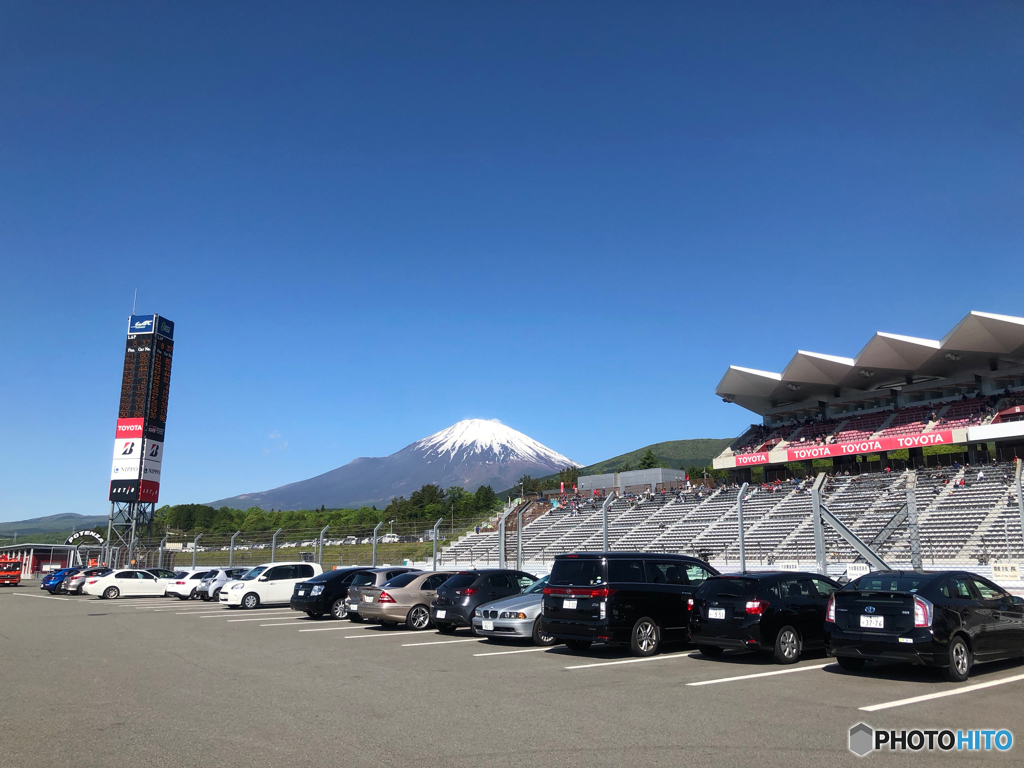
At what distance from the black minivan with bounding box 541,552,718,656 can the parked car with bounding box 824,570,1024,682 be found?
10.0 feet

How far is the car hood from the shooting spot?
14.1 m

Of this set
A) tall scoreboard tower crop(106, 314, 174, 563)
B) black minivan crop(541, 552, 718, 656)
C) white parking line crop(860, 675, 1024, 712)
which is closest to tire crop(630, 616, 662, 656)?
black minivan crop(541, 552, 718, 656)

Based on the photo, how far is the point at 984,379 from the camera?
43.5 metres

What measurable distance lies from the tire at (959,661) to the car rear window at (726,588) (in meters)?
2.69

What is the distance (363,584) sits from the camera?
63.8 ft

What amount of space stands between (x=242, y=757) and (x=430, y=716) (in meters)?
2.11

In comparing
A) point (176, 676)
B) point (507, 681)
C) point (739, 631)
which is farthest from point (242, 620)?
point (739, 631)

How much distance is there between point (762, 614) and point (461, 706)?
5.15 metres

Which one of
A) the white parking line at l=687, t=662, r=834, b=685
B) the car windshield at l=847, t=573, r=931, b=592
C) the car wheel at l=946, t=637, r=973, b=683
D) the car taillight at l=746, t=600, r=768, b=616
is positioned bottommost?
the white parking line at l=687, t=662, r=834, b=685

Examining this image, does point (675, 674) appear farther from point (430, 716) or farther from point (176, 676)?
point (176, 676)

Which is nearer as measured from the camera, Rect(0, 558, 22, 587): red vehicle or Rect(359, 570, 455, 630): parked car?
Rect(359, 570, 455, 630): parked car

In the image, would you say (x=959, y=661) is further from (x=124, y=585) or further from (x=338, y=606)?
(x=124, y=585)

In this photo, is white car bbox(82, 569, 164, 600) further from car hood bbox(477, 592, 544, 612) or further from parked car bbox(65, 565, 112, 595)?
car hood bbox(477, 592, 544, 612)

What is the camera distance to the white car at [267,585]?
975 inches
